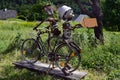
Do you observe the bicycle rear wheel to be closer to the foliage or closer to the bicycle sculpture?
the bicycle sculpture

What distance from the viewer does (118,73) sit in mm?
6445

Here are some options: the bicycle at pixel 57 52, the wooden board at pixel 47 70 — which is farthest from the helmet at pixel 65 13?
the wooden board at pixel 47 70

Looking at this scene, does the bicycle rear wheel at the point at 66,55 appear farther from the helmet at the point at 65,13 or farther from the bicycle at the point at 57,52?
the helmet at the point at 65,13

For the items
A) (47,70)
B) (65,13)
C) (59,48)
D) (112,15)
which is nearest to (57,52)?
(59,48)

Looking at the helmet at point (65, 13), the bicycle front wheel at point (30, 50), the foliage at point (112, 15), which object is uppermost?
the helmet at point (65, 13)

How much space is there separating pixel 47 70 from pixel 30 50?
112 cm

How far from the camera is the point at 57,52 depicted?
7.32m

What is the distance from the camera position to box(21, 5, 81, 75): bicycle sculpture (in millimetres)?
6938

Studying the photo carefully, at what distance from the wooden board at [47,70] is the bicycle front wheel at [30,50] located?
0.61ft

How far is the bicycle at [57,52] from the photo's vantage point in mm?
6961

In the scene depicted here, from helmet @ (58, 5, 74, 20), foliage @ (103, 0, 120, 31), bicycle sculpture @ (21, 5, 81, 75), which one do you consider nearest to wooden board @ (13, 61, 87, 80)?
bicycle sculpture @ (21, 5, 81, 75)

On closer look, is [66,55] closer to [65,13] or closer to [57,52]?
[57,52]

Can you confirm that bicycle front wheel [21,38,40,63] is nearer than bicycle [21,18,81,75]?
No

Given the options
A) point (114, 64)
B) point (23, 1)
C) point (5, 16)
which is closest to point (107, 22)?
point (114, 64)
